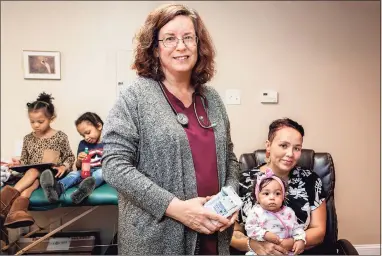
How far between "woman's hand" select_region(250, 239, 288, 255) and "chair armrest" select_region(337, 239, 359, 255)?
0.27m

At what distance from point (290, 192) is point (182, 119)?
67 centimetres

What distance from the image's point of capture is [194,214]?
90 cm

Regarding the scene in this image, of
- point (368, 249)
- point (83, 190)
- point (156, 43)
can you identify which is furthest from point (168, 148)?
point (368, 249)

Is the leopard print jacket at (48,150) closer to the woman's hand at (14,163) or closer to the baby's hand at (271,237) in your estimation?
the woman's hand at (14,163)

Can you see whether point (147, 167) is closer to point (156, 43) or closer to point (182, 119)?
point (182, 119)

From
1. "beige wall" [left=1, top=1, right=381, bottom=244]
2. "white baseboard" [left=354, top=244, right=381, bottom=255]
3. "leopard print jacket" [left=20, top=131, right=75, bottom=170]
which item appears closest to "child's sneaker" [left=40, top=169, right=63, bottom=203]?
"leopard print jacket" [left=20, top=131, right=75, bottom=170]

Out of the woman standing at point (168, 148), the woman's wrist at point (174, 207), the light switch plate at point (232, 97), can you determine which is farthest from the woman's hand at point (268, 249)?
the light switch plate at point (232, 97)

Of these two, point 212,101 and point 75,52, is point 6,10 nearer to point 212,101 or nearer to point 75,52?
point 75,52

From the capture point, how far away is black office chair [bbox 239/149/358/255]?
146 centimetres

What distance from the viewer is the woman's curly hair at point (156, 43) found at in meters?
0.97

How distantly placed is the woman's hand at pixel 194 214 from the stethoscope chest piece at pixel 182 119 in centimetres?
22

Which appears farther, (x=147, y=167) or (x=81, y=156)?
(x=81, y=156)

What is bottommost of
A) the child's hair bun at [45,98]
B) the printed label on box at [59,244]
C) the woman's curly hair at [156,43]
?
the printed label on box at [59,244]

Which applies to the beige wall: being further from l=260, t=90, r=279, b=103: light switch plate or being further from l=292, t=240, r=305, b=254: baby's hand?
l=292, t=240, r=305, b=254: baby's hand
